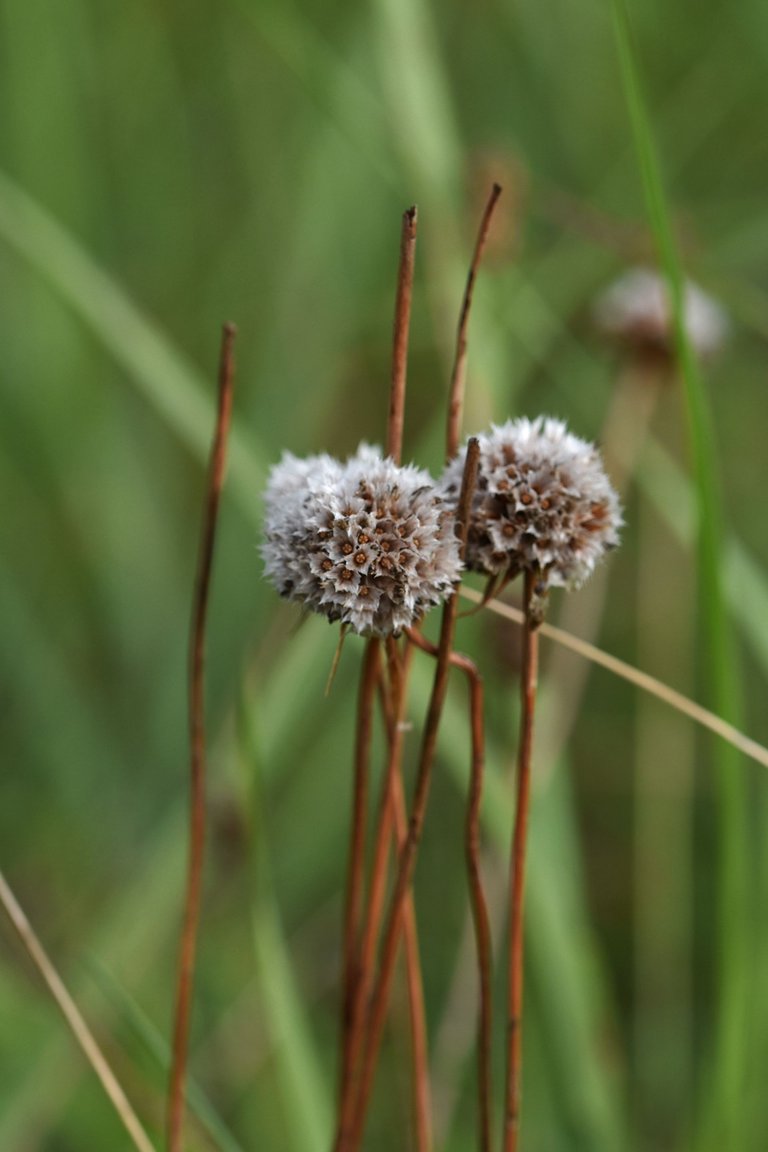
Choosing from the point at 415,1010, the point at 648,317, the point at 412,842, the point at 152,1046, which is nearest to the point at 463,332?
the point at 412,842

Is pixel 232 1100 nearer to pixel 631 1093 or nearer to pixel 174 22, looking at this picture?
pixel 631 1093

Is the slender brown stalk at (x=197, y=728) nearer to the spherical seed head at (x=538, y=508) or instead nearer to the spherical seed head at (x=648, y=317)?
the spherical seed head at (x=538, y=508)

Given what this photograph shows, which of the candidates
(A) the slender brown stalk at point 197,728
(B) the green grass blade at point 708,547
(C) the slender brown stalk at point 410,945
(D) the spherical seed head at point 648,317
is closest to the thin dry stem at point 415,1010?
(C) the slender brown stalk at point 410,945

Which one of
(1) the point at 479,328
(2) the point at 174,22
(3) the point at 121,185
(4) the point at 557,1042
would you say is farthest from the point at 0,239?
(4) the point at 557,1042

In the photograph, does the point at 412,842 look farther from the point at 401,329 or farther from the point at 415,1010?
the point at 401,329

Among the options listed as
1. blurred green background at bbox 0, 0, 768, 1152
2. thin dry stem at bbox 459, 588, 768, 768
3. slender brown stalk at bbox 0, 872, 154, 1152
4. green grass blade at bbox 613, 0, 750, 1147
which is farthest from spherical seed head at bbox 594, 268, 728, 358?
slender brown stalk at bbox 0, 872, 154, 1152

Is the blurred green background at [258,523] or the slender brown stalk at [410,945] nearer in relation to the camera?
the slender brown stalk at [410,945]
